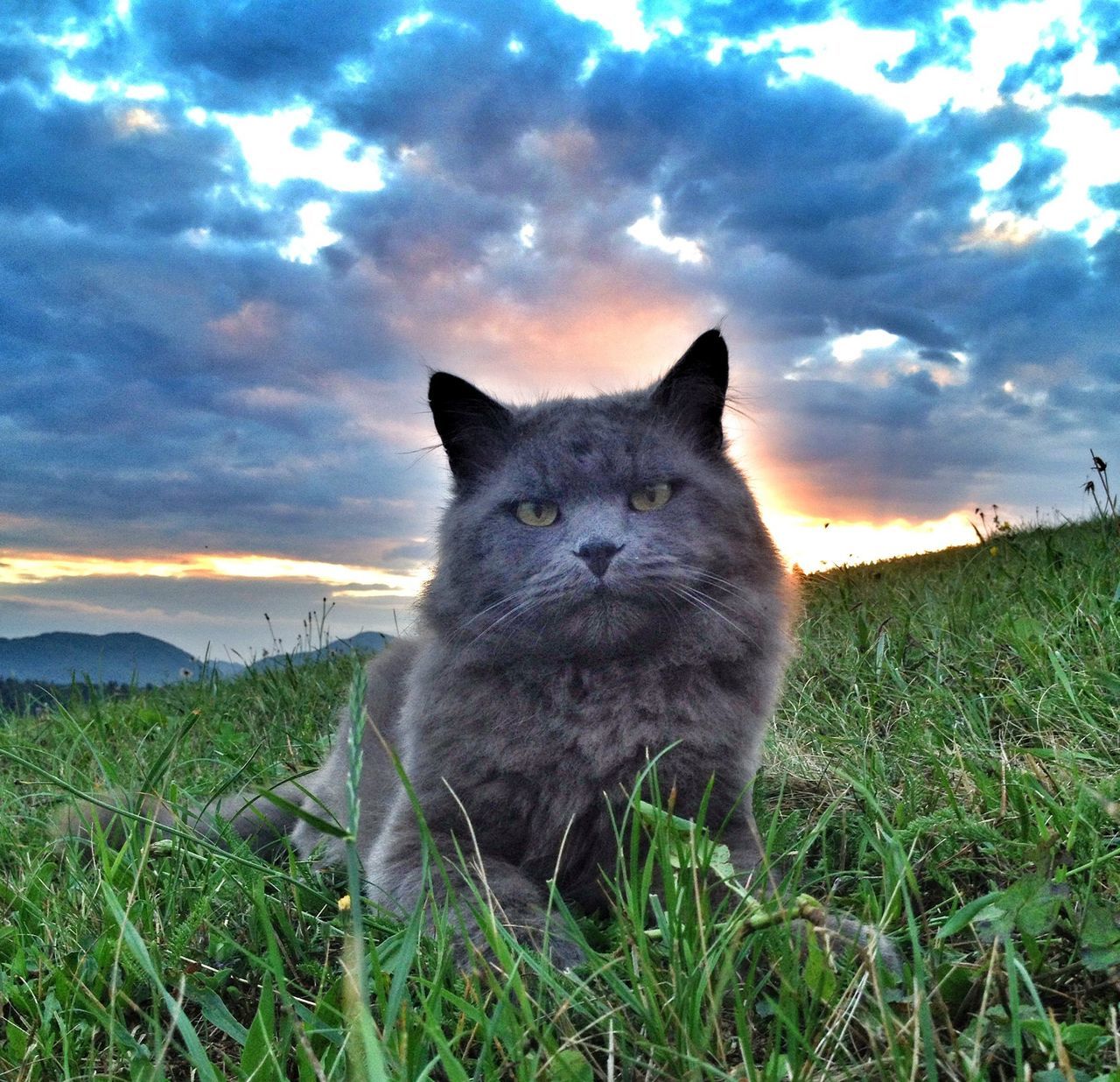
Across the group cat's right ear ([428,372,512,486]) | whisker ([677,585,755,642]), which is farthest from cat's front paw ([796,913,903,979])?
cat's right ear ([428,372,512,486])

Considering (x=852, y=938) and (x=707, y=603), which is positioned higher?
(x=707, y=603)

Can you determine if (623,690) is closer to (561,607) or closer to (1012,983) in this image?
(561,607)

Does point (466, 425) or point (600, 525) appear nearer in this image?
point (600, 525)

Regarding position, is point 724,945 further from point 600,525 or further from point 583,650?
point 600,525

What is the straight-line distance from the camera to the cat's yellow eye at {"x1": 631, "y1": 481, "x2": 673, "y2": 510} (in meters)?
2.81

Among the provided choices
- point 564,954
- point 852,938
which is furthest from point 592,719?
point 852,938

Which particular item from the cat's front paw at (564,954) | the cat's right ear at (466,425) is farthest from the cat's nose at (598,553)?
the cat's front paw at (564,954)

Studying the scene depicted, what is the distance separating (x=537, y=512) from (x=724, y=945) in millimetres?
1430

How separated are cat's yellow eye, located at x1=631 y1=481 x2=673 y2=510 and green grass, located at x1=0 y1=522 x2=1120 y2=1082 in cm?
92

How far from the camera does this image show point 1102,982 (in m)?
1.89

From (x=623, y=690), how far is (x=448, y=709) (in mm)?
517

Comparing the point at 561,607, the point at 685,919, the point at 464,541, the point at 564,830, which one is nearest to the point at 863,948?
the point at 685,919

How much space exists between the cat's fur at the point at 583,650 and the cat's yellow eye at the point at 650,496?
0.09 ft

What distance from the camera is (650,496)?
2834 mm
